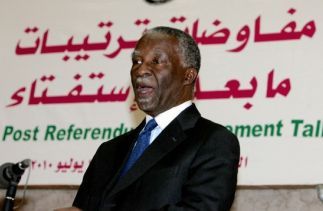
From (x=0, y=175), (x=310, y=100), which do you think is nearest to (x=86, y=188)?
(x=0, y=175)

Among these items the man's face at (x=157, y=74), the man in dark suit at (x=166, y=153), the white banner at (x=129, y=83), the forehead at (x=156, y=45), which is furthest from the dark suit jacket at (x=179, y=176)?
the white banner at (x=129, y=83)

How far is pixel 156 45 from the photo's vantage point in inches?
111

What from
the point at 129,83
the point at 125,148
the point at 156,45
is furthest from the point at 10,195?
the point at 129,83

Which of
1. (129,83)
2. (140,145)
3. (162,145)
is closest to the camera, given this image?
(162,145)

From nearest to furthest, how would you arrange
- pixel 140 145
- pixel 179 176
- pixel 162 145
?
pixel 179 176, pixel 162 145, pixel 140 145

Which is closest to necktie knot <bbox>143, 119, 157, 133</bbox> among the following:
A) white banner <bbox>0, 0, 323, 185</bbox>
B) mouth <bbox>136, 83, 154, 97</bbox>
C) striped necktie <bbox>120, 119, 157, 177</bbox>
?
striped necktie <bbox>120, 119, 157, 177</bbox>

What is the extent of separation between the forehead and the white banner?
1.46 meters

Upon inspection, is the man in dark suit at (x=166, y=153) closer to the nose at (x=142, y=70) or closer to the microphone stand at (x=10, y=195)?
the nose at (x=142, y=70)

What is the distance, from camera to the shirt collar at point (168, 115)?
2.79 metres

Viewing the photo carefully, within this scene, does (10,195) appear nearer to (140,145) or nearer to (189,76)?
(140,145)

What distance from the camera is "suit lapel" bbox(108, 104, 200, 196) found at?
2.55 m

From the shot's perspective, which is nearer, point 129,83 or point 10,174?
point 10,174

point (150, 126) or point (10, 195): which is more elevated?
point (150, 126)

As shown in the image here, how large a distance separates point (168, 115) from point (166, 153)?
26 cm
